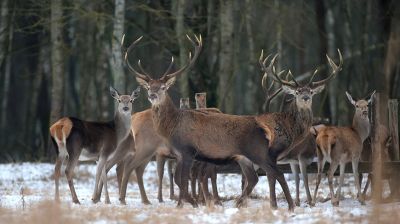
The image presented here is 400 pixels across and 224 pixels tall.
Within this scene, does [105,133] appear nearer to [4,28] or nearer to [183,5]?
[183,5]

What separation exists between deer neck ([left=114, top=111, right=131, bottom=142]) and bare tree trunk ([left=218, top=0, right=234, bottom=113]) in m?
6.95

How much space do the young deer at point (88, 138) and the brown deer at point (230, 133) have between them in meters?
1.52

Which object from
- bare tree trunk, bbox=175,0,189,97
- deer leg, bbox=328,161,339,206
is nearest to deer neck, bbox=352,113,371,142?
deer leg, bbox=328,161,339,206

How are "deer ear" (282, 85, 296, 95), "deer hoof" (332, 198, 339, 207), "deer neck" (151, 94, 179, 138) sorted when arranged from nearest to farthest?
1. "deer neck" (151, 94, 179, 138)
2. "deer ear" (282, 85, 296, 95)
3. "deer hoof" (332, 198, 339, 207)

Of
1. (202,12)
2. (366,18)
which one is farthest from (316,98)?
(202,12)

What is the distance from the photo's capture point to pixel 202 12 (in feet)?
80.2

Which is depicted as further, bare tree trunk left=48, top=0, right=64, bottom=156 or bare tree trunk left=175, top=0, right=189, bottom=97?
bare tree trunk left=48, top=0, right=64, bottom=156

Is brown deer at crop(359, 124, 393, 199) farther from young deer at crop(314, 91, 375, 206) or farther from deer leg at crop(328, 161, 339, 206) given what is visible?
deer leg at crop(328, 161, 339, 206)

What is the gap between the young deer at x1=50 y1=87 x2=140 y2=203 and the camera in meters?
14.6

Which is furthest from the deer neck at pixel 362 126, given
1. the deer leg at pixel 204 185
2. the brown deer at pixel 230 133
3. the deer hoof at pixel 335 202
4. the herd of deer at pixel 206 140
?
the deer leg at pixel 204 185

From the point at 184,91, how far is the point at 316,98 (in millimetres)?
12608

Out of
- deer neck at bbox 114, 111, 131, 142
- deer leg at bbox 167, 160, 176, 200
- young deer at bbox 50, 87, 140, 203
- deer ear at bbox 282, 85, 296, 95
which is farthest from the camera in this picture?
deer leg at bbox 167, 160, 176, 200

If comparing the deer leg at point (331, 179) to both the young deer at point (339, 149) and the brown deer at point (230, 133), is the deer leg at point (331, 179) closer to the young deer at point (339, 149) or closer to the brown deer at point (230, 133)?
the young deer at point (339, 149)

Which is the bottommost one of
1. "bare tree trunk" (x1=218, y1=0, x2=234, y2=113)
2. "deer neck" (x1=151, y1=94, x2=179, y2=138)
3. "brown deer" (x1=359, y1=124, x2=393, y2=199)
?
"brown deer" (x1=359, y1=124, x2=393, y2=199)
